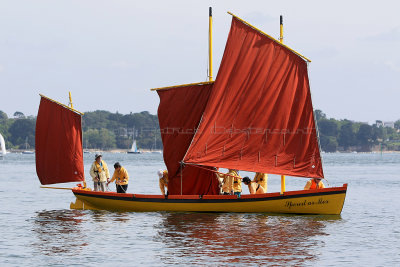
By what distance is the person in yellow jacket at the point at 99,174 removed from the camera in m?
36.7

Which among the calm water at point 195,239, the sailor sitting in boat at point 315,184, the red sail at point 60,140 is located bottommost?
the calm water at point 195,239

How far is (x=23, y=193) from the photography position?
5944 centimetres

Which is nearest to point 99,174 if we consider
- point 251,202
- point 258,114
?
point 251,202

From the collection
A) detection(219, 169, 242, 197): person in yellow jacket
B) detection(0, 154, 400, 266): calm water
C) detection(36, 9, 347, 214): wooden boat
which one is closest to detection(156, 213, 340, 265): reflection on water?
detection(0, 154, 400, 266): calm water

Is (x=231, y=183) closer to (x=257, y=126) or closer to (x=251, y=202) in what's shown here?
(x=251, y=202)

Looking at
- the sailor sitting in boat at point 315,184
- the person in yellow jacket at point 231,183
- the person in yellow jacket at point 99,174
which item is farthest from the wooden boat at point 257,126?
the person in yellow jacket at point 99,174

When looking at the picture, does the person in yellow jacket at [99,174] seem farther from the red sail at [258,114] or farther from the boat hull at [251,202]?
the red sail at [258,114]

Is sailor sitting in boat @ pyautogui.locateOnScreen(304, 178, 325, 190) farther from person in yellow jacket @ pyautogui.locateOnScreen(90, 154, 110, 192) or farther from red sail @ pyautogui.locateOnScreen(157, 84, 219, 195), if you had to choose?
person in yellow jacket @ pyautogui.locateOnScreen(90, 154, 110, 192)

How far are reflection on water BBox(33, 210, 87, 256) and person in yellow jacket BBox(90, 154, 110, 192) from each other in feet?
5.67

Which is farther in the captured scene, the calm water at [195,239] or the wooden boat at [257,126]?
the wooden boat at [257,126]

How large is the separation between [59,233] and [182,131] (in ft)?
28.7

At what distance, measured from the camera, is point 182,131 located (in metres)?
35.3

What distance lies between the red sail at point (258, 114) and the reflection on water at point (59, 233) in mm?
6373

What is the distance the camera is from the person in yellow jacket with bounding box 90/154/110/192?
120 feet
